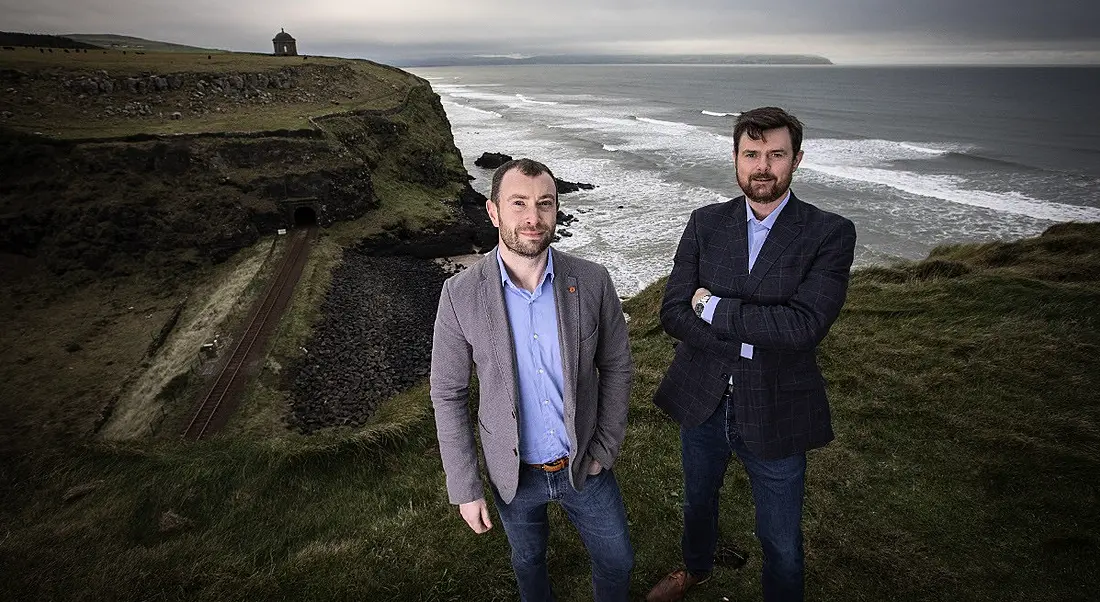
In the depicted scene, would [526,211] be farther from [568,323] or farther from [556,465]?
[556,465]

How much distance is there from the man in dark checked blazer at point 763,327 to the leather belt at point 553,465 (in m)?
0.85

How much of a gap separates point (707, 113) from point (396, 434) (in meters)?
85.4

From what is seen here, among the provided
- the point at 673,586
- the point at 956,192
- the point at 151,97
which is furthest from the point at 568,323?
the point at 956,192

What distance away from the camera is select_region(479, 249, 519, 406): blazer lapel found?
2.71m

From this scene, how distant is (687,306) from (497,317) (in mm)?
1301

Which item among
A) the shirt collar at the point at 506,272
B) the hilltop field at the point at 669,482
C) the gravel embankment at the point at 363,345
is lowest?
the gravel embankment at the point at 363,345

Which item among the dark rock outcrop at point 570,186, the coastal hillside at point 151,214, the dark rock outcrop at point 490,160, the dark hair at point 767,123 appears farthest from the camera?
the dark rock outcrop at point 490,160

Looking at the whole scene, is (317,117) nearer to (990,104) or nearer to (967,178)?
(967,178)

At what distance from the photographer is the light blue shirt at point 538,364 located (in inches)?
110

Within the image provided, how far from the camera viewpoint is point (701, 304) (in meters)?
3.15

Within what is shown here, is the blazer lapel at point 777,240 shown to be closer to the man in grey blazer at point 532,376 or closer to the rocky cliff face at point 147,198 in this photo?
the man in grey blazer at point 532,376

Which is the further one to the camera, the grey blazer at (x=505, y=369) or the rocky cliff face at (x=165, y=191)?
the rocky cliff face at (x=165, y=191)

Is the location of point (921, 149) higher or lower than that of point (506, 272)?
higher

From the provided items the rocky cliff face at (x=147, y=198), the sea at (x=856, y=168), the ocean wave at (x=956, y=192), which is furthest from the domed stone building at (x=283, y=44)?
the ocean wave at (x=956, y=192)
